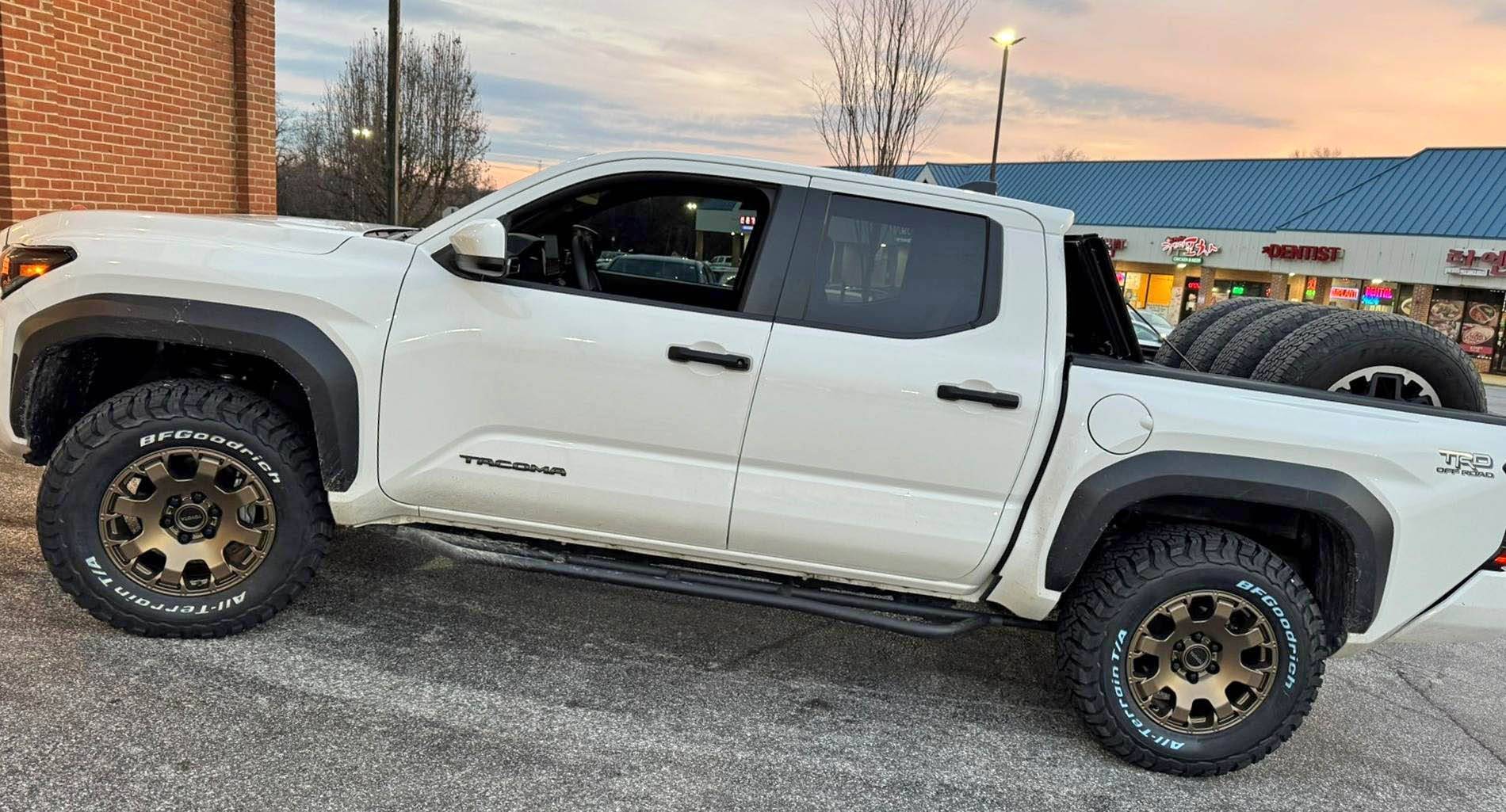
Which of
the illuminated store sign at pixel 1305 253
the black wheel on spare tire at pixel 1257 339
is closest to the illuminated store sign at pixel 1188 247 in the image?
the illuminated store sign at pixel 1305 253

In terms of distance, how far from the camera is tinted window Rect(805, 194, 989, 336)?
3.41 metres

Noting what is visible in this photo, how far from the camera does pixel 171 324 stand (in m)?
3.40

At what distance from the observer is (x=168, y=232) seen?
351cm

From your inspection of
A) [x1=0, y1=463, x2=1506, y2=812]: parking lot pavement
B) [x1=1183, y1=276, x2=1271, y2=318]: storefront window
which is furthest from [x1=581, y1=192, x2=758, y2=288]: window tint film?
[x1=1183, y1=276, x2=1271, y2=318]: storefront window

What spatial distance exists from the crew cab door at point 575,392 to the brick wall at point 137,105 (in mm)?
5647

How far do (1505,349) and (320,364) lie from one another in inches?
1283

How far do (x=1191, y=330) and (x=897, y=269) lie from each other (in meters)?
2.15

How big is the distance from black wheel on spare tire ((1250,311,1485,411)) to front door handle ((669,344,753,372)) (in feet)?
6.71

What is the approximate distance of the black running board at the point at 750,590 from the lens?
3482 millimetres

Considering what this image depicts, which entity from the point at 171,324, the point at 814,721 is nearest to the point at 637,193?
the point at 171,324

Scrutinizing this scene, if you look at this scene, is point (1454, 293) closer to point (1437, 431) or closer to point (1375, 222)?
point (1375, 222)

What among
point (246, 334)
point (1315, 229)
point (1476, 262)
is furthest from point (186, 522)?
point (1315, 229)

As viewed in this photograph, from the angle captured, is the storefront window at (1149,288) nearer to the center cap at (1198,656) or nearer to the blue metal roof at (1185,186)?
the blue metal roof at (1185,186)

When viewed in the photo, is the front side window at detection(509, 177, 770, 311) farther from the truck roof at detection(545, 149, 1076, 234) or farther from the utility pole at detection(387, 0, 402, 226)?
the utility pole at detection(387, 0, 402, 226)
